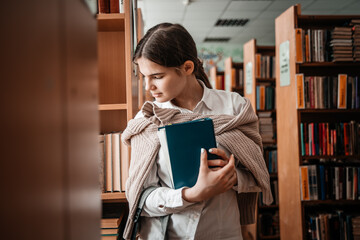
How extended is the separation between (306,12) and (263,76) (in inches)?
122

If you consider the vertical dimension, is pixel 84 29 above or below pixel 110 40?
below

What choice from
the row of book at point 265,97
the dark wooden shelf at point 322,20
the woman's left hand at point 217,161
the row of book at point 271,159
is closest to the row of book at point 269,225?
the row of book at point 271,159

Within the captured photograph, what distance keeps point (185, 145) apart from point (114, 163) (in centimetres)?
51

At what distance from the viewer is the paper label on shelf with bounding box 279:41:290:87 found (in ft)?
7.80

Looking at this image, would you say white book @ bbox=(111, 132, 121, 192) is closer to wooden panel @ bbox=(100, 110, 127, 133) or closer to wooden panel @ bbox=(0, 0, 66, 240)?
wooden panel @ bbox=(100, 110, 127, 133)

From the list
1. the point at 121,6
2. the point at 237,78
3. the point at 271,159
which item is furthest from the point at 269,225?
the point at 121,6

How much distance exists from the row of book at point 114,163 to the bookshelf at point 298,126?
158 cm

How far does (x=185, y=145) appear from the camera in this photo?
834 mm

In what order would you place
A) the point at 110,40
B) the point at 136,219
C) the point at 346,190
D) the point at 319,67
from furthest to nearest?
the point at 319,67 → the point at 346,190 → the point at 110,40 → the point at 136,219

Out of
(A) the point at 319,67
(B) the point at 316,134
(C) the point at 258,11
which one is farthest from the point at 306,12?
(B) the point at 316,134

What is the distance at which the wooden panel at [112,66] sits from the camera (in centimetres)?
140

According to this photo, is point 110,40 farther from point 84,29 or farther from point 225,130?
point 84,29

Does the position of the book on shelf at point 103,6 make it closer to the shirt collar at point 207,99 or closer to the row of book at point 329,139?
the shirt collar at point 207,99

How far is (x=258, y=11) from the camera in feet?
17.7
